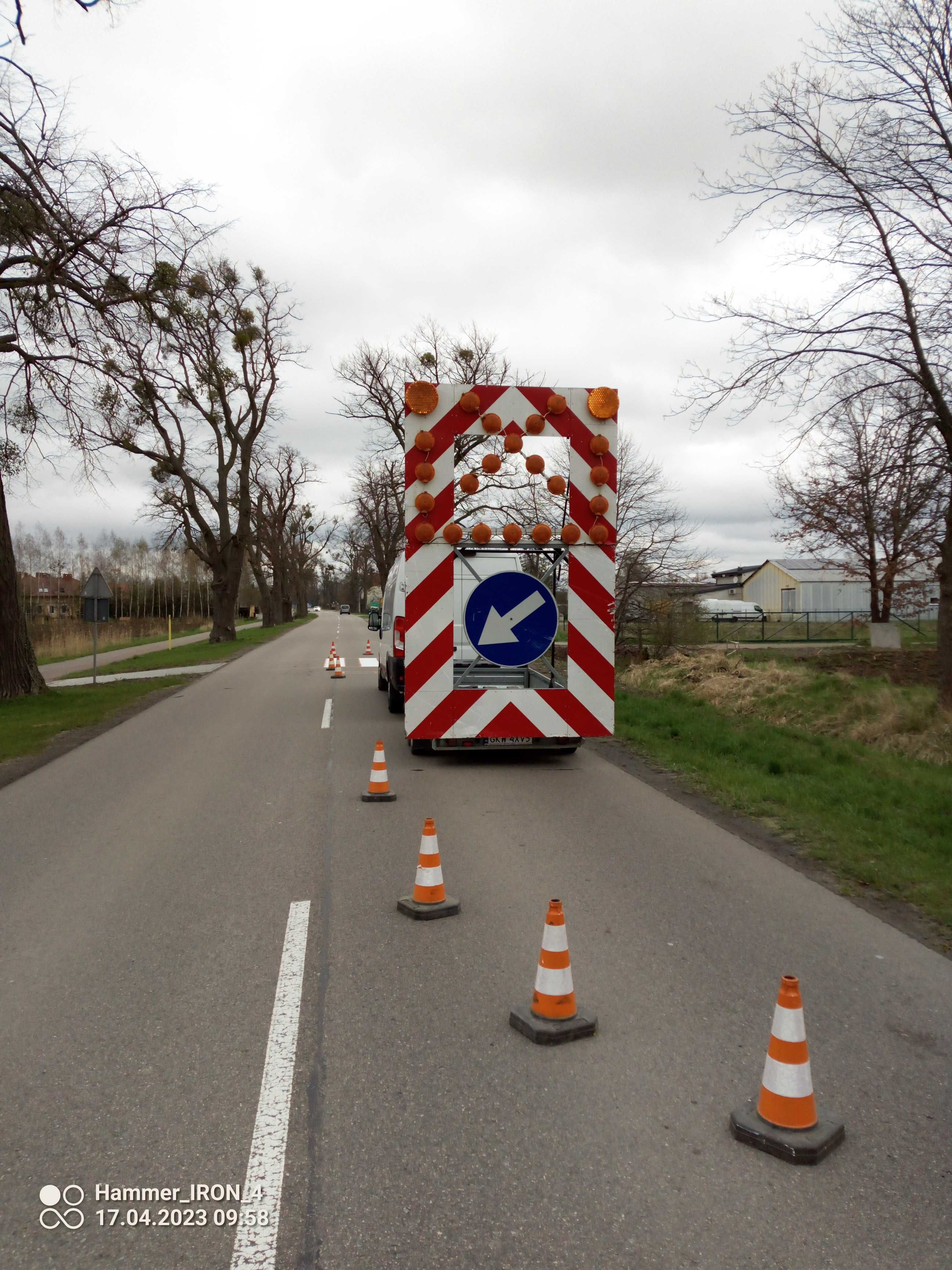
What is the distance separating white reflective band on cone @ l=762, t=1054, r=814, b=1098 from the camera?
312 cm

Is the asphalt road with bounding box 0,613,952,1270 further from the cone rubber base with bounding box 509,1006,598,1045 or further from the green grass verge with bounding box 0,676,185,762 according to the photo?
the green grass verge with bounding box 0,676,185,762

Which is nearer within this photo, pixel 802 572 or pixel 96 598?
pixel 96 598

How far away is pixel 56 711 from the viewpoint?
51.9ft

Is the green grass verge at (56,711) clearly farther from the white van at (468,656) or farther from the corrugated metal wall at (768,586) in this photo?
the corrugated metal wall at (768,586)

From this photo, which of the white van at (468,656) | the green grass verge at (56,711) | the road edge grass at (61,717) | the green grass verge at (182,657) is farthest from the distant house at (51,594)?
the white van at (468,656)

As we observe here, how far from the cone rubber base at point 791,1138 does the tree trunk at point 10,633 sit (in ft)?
55.7

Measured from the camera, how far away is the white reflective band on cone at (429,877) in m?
5.45

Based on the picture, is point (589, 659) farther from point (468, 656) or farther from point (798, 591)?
point (798, 591)

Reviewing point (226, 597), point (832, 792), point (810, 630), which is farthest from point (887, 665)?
point (226, 597)

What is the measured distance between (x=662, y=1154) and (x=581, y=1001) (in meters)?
1.18

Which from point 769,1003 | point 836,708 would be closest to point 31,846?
point 769,1003

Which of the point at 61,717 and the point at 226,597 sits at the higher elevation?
the point at 226,597

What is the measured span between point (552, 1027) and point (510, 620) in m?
6.30

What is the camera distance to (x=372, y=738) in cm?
1233
